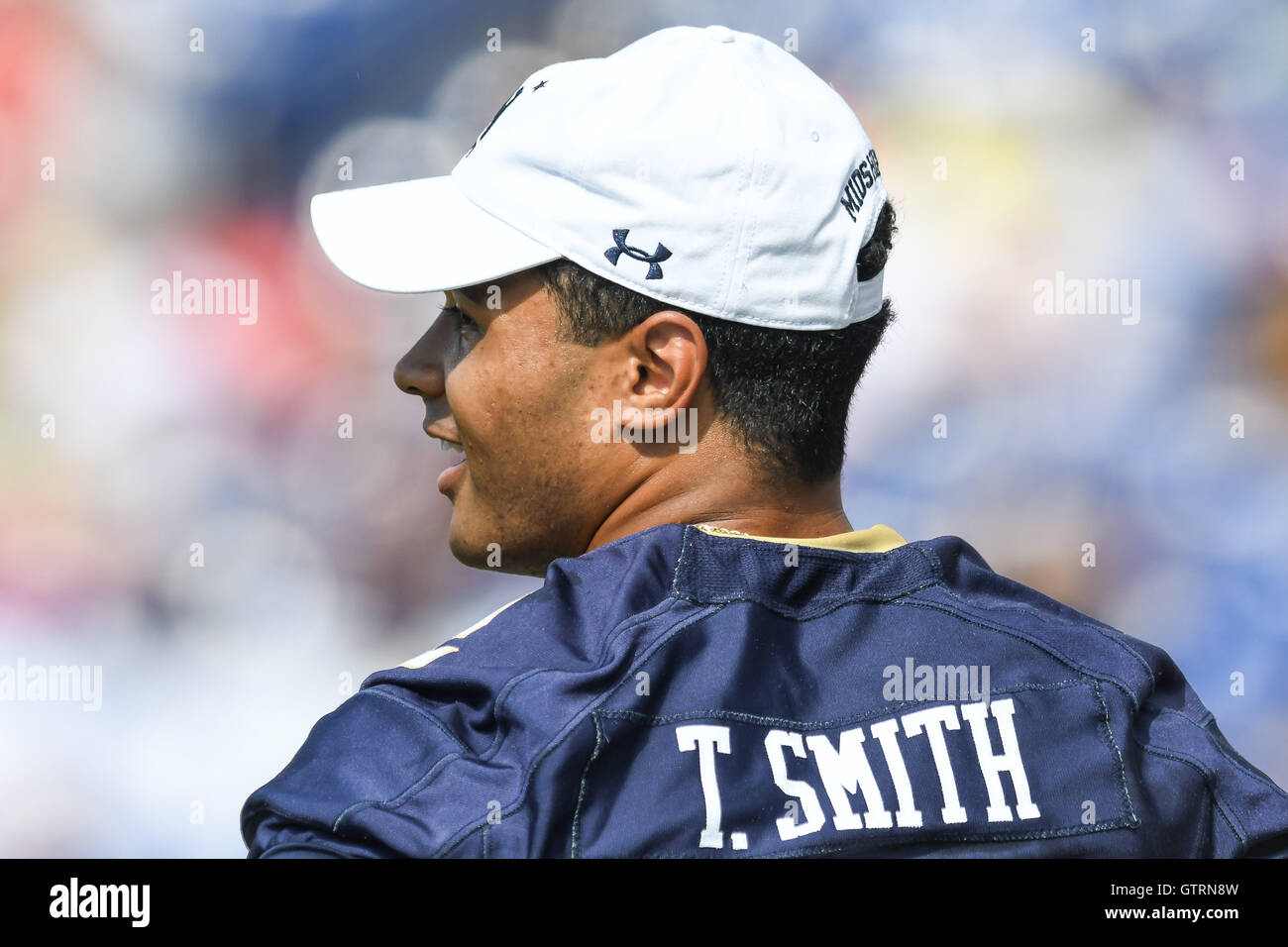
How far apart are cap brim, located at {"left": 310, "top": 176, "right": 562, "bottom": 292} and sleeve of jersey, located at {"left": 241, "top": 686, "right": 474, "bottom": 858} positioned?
416 mm

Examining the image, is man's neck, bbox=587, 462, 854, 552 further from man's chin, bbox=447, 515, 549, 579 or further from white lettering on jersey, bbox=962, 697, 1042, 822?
white lettering on jersey, bbox=962, 697, 1042, 822

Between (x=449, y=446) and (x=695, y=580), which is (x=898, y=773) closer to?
(x=695, y=580)

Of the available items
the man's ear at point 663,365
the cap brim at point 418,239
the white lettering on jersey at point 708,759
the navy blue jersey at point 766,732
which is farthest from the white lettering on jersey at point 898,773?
the cap brim at point 418,239

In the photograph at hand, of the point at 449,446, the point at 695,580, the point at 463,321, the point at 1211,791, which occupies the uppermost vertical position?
the point at 463,321

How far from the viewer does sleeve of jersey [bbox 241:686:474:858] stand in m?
0.81

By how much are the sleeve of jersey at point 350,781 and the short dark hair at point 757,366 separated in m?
0.40

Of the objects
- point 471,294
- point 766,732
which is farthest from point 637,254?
point 766,732

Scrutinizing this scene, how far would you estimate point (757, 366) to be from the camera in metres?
1.13

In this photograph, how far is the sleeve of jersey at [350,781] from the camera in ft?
2.67

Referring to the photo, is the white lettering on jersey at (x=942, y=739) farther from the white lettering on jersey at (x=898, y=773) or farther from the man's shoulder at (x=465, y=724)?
the man's shoulder at (x=465, y=724)

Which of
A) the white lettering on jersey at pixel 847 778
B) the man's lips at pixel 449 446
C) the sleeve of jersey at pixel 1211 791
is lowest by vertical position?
the sleeve of jersey at pixel 1211 791

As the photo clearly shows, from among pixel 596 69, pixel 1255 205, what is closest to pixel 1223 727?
pixel 1255 205

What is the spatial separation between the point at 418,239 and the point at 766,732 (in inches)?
23.3

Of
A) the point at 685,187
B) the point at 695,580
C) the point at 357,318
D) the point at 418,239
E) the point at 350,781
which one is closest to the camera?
the point at 350,781
